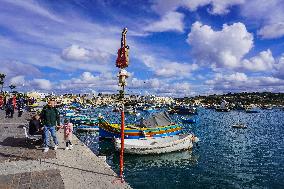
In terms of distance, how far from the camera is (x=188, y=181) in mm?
23797

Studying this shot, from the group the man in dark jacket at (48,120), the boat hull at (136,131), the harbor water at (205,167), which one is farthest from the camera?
the boat hull at (136,131)

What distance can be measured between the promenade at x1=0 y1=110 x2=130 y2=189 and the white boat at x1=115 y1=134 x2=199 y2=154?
13539mm

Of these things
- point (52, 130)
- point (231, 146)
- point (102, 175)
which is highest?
point (52, 130)

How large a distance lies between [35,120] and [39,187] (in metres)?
Answer: 7.63

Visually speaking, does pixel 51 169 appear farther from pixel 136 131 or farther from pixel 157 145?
pixel 136 131

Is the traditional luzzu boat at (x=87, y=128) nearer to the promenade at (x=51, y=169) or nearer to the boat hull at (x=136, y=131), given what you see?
the boat hull at (x=136, y=131)

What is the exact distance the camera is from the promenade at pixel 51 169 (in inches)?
438

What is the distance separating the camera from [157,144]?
104 feet

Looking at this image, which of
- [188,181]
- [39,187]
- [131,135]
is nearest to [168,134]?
[131,135]

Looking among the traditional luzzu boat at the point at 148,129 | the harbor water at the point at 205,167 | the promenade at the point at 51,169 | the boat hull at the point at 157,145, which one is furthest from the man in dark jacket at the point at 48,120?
the traditional luzzu boat at the point at 148,129

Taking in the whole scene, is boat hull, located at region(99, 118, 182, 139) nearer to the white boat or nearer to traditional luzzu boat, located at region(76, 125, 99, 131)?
the white boat

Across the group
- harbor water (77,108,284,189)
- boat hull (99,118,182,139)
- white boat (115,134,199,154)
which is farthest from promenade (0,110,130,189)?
boat hull (99,118,182,139)

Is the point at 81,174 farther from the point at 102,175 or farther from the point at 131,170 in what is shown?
the point at 131,170

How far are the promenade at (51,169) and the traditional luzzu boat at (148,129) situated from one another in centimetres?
1844
